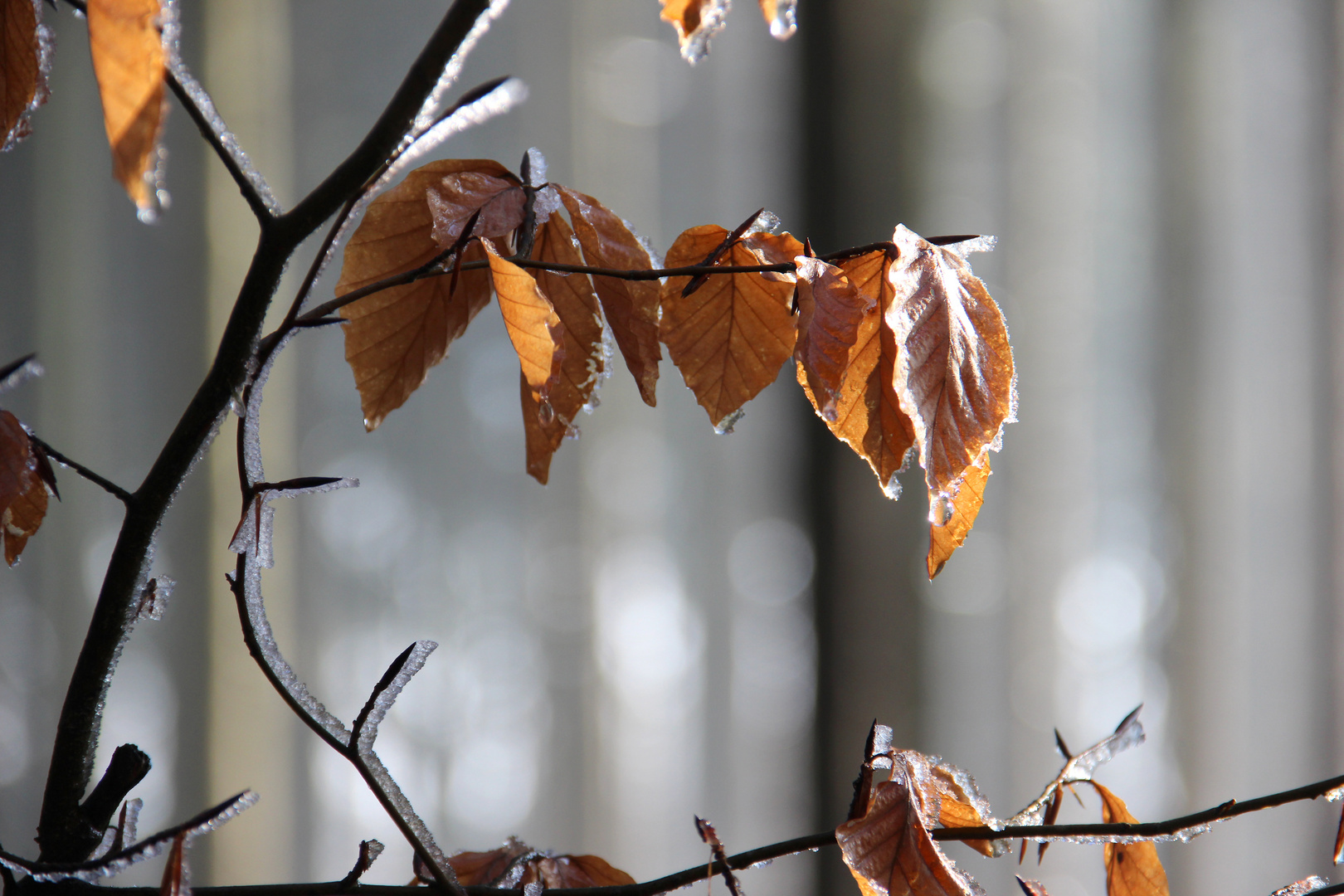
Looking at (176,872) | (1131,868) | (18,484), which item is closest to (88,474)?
(18,484)

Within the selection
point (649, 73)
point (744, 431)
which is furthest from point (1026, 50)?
point (744, 431)

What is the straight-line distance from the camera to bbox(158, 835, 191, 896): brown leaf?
22cm

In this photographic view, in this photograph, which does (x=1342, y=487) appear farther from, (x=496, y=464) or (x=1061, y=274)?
(x=496, y=464)

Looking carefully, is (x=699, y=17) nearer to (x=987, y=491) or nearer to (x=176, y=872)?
(x=176, y=872)

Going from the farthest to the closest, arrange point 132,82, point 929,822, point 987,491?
point 987,491 → point 929,822 → point 132,82

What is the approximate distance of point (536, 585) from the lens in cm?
93

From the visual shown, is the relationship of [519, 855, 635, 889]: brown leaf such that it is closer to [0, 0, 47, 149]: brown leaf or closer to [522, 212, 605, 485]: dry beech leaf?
[522, 212, 605, 485]: dry beech leaf

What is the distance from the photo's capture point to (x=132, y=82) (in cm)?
17

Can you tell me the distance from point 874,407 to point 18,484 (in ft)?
0.81

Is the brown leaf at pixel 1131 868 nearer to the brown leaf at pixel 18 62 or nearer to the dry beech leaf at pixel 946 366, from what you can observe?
the dry beech leaf at pixel 946 366

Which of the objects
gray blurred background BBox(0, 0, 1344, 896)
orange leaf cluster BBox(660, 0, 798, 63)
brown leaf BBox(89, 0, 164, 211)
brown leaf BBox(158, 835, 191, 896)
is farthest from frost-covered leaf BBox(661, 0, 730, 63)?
gray blurred background BBox(0, 0, 1344, 896)

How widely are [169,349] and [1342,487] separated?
125cm

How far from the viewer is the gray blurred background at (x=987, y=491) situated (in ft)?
3.11

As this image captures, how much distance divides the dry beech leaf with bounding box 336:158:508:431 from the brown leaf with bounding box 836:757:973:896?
0.63 ft
